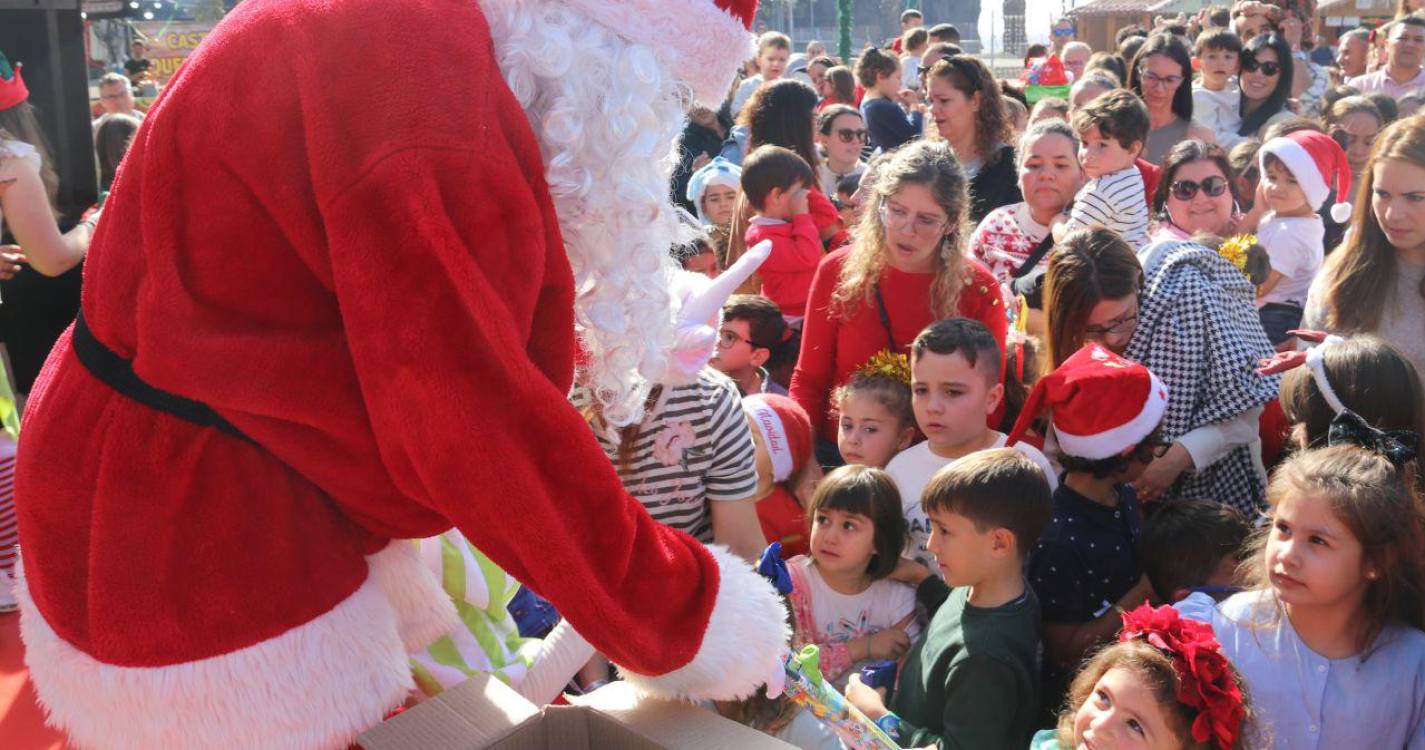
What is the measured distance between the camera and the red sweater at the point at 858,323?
3.50m

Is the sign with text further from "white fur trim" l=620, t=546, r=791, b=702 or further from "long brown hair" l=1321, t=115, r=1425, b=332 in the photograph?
"white fur trim" l=620, t=546, r=791, b=702

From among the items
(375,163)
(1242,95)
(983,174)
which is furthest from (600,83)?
(1242,95)

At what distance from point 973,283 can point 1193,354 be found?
628mm

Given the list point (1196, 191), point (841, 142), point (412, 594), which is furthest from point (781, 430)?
point (841, 142)

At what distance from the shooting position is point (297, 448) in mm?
1327

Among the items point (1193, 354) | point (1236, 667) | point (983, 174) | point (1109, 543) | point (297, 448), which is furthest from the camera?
point (983, 174)

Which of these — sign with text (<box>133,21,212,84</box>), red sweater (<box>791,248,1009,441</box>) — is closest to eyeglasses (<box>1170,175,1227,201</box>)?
red sweater (<box>791,248,1009,441</box>)

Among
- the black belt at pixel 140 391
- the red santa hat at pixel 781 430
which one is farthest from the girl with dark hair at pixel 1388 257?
the black belt at pixel 140 391

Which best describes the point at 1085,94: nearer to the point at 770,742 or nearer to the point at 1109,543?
the point at 1109,543

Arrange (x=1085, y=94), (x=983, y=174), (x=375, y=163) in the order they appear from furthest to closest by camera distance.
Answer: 1. (x=1085, y=94)
2. (x=983, y=174)
3. (x=375, y=163)

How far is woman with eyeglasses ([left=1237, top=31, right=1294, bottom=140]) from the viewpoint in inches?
253

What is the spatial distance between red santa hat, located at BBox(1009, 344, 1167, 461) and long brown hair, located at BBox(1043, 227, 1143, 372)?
36 centimetres

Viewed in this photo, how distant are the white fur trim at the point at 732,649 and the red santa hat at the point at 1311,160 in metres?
3.59

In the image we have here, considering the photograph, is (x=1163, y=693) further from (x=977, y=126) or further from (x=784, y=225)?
(x=977, y=126)
